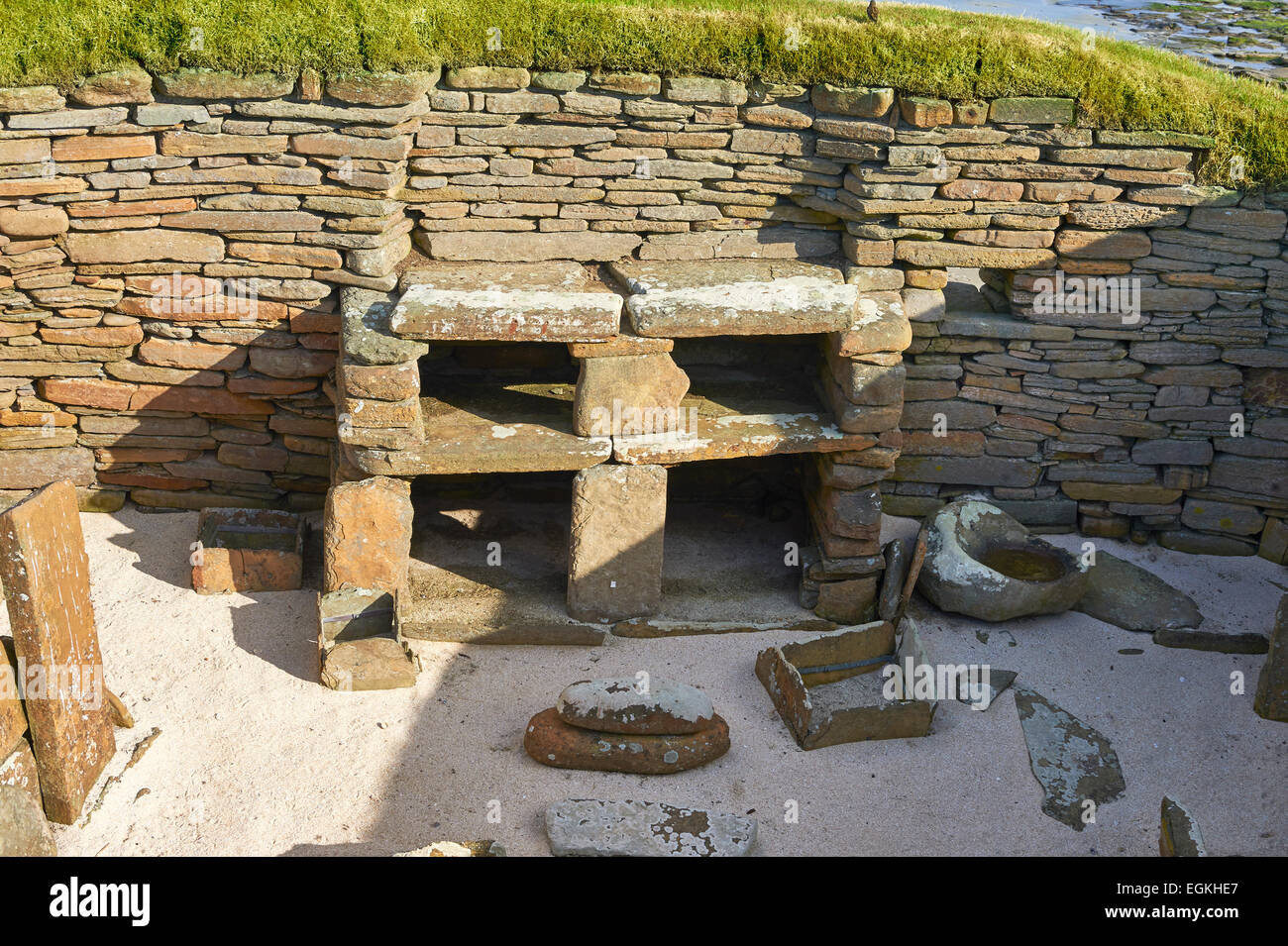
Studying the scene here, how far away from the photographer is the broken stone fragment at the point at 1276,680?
218 inches

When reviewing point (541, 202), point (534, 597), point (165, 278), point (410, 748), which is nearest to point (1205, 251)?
point (541, 202)

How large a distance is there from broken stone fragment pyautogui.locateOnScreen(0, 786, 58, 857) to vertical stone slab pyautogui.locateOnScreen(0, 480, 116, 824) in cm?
27

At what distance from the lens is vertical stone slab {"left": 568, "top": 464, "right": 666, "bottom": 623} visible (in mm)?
6027

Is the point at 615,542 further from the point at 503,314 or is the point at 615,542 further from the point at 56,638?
the point at 56,638

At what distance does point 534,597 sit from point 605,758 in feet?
4.70

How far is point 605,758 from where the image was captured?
16.9 ft

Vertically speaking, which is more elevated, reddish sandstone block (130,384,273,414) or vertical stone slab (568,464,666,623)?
reddish sandstone block (130,384,273,414)

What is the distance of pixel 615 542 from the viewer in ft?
20.1

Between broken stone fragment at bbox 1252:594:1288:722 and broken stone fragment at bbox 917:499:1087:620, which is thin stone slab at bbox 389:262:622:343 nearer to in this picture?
broken stone fragment at bbox 917:499:1087:620

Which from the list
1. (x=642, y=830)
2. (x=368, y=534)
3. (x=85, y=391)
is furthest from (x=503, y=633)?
(x=85, y=391)

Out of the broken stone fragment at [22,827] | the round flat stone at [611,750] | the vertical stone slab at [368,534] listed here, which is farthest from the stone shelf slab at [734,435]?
the broken stone fragment at [22,827]

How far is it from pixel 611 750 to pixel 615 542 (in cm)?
130

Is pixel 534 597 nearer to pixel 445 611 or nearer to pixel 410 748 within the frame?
pixel 445 611

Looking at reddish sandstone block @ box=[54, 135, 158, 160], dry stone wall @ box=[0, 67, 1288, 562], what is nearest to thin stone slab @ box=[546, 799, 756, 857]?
dry stone wall @ box=[0, 67, 1288, 562]
